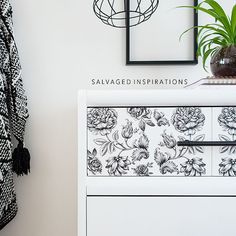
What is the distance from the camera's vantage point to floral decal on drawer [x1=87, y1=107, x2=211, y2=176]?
888 mm

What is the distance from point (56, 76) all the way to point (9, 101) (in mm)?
215

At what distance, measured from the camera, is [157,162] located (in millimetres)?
887

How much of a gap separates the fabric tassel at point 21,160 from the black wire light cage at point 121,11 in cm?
61

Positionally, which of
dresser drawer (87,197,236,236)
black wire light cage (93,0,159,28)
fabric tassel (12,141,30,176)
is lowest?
dresser drawer (87,197,236,236)

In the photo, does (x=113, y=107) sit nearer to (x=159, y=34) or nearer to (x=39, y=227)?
(x=159, y=34)

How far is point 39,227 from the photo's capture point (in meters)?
1.30

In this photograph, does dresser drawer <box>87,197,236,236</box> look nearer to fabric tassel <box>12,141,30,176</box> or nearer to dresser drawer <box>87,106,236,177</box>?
dresser drawer <box>87,106,236,177</box>

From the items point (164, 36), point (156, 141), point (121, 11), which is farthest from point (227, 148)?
point (121, 11)

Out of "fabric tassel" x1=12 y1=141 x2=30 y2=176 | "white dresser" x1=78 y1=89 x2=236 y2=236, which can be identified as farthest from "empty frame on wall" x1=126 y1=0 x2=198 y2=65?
"fabric tassel" x1=12 y1=141 x2=30 y2=176

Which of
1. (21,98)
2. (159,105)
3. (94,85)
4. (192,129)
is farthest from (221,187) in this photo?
(21,98)

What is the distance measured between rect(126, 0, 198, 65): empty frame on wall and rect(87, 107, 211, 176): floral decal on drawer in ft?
1.50

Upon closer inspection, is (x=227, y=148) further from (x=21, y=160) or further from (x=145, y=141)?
(x=21, y=160)

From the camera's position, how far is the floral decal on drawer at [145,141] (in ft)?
2.91

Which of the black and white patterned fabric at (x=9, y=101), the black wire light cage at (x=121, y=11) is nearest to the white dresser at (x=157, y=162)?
the black and white patterned fabric at (x=9, y=101)
